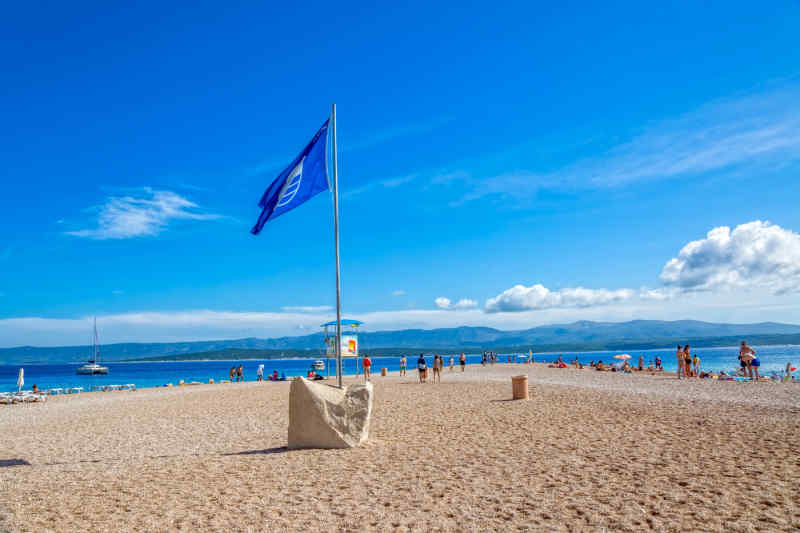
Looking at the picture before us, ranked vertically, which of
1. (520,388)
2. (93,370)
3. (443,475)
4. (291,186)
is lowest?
(93,370)

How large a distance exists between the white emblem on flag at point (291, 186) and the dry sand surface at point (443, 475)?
5061 millimetres

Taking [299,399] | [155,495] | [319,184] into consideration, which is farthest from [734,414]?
[155,495]

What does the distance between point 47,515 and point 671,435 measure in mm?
9221

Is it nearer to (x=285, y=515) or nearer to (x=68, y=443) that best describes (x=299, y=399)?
(x=285, y=515)

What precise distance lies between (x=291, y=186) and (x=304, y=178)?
350 millimetres

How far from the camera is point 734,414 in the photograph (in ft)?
37.9

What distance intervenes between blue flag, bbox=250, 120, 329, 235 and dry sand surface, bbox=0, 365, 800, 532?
500cm

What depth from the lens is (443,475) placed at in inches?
285

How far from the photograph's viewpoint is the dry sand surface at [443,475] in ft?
17.9

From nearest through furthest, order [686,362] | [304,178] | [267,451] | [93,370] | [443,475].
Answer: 1. [443,475]
2. [267,451]
3. [304,178]
4. [686,362]
5. [93,370]

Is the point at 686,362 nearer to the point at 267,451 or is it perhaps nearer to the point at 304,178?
the point at 304,178

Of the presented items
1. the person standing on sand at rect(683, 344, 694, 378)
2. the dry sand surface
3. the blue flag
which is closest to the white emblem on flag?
the blue flag

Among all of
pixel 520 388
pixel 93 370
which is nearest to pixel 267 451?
pixel 520 388

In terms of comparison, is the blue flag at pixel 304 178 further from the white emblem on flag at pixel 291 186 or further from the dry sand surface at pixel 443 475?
the dry sand surface at pixel 443 475
